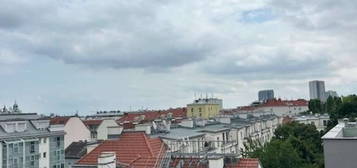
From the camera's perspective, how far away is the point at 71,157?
178 ft

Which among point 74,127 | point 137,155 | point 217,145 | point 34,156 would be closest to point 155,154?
point 137,155

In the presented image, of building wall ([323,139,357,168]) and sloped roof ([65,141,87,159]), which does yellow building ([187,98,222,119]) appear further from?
building wall ([323,139,357,168])

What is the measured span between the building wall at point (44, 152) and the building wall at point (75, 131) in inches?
708

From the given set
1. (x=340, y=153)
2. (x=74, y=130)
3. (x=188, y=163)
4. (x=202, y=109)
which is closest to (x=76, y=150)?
(x=74, y=130)

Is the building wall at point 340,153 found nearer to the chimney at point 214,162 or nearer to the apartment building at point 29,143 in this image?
the chimney at point 214,162

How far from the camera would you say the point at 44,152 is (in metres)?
44.0

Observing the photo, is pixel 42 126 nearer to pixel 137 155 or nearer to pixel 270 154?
pixel 137 155

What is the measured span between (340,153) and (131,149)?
63.6 feet

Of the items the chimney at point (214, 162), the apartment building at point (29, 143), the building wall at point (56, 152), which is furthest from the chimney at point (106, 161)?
the building wall at point (56, 152)

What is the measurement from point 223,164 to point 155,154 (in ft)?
19.9

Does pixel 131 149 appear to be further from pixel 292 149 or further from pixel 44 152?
pixel 292 149

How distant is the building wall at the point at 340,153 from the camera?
A: 15648mm

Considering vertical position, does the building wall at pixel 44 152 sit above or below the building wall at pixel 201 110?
below

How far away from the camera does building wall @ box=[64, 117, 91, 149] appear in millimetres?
63731
